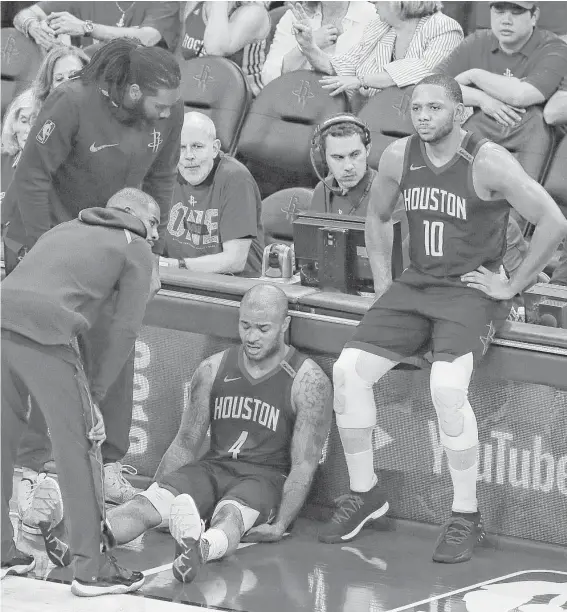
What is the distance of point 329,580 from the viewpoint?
4.77 meters

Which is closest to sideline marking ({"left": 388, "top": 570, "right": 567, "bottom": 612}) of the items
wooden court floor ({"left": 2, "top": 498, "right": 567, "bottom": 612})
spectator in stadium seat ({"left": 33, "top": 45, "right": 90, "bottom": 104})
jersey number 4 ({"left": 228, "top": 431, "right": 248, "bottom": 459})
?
wooden court floor ({"left": 2, "top": 498, "right": 567, "bottom": 612})

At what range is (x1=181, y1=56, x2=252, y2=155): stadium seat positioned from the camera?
7629mm

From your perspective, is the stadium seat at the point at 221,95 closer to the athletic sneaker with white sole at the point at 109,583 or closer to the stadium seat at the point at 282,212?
the stadium seat at the point at 282,212

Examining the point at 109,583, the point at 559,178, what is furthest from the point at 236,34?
the point at 109,583

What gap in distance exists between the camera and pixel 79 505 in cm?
441

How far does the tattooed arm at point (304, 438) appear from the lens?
5.21 m

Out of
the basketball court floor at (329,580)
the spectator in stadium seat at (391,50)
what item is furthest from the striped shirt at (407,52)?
the basketball court floor at (329,580)

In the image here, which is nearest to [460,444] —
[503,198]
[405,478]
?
[405,478]

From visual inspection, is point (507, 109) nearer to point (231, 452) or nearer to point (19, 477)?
point (231, 452)

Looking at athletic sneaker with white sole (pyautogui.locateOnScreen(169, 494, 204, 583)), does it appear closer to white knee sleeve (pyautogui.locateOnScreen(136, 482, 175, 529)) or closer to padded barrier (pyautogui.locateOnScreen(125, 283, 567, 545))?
white knee sleeve (pyautogui.locateOnScreen(136, 482, 175, 529))

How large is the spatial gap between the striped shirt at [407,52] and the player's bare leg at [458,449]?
262cm

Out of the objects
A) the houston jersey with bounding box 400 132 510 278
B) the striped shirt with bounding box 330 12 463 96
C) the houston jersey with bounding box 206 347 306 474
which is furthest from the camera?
the striped shirt with bounding box 330 12 463 96

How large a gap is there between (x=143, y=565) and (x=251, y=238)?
6.41 feet

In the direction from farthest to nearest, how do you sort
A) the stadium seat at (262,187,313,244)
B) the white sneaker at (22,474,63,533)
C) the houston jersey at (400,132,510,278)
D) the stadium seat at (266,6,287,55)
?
the stadium seat at (266,6,287,55)
the stadium seat at (262,187,313,244)
the houston jersey at (400,132,510,278)
the white sneaker at (22,474,63,533)
